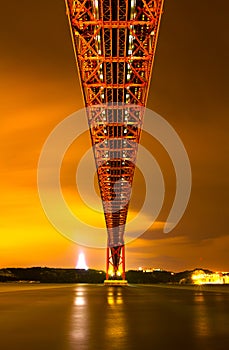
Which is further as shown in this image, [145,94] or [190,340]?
[145,94]

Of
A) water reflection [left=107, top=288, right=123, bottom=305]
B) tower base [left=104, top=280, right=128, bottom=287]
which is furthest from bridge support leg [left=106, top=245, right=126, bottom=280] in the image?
water reflection [left=107, top=288, right=123, bottom=305]

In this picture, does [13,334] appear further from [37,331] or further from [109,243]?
[109,243]

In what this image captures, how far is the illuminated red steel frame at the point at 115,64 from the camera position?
1645cm

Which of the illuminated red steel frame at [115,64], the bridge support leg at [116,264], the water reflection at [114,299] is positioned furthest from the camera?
the bridge support leg at [116,264]

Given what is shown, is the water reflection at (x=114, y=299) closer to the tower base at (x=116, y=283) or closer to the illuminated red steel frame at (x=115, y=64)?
the illuminated red steel frame at (x=115, y=64)

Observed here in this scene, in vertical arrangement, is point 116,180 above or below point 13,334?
above

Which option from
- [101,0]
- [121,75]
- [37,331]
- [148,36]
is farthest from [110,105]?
[37,331]

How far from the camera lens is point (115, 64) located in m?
20.7

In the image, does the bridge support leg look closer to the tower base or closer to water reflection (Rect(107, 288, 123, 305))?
the tower base

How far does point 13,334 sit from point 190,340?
3977 millimetres

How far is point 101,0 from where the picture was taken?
15.5 meters

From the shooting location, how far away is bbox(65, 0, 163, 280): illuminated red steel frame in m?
16.5

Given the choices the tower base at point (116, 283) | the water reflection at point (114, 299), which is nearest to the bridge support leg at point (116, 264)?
the tower base at point (116, 283)

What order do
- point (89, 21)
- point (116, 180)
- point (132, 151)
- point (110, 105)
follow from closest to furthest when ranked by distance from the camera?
1. point (89, 21)
2. point (110, 105)
3. point (132, 151)
4. point (116, 180)
